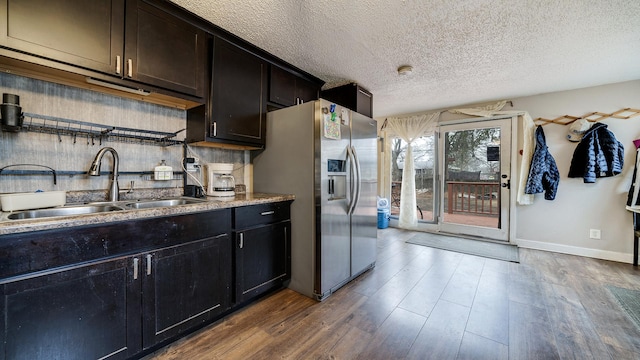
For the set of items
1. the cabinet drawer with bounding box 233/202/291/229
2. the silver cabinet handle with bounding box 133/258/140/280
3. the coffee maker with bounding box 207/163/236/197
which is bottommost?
the silver cabinet handle with bounding box 133/258/140/280

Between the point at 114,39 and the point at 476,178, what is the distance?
15.9 feet

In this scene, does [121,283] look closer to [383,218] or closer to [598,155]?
[383,218]

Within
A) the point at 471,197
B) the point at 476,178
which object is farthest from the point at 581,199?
the point at 471,197

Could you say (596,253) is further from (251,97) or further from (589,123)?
(251,97)

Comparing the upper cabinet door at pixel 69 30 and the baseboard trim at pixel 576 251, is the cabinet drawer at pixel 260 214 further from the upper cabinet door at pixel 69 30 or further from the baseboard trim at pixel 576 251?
the baseboard trim at pixel 576 251

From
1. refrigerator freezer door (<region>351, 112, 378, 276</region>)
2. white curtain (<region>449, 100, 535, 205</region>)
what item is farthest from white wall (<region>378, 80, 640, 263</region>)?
refrigerator freezer door (<region>351, 112, 378, 276</region>)

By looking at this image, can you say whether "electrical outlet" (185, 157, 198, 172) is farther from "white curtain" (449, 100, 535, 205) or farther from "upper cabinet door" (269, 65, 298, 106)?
"white curtain" (449, 100, 535, 205)

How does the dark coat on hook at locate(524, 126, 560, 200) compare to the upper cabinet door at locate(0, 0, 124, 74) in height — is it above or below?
below

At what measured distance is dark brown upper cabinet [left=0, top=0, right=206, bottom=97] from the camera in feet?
4.08

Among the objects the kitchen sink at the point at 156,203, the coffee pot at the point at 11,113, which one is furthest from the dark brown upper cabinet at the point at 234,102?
the coffee pot at the point at 11,113

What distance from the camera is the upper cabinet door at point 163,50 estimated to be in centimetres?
157

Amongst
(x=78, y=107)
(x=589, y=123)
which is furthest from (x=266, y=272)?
(x=589, y=123)

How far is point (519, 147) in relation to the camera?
3.72m

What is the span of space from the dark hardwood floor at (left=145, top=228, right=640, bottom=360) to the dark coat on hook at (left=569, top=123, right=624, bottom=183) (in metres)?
1.21
